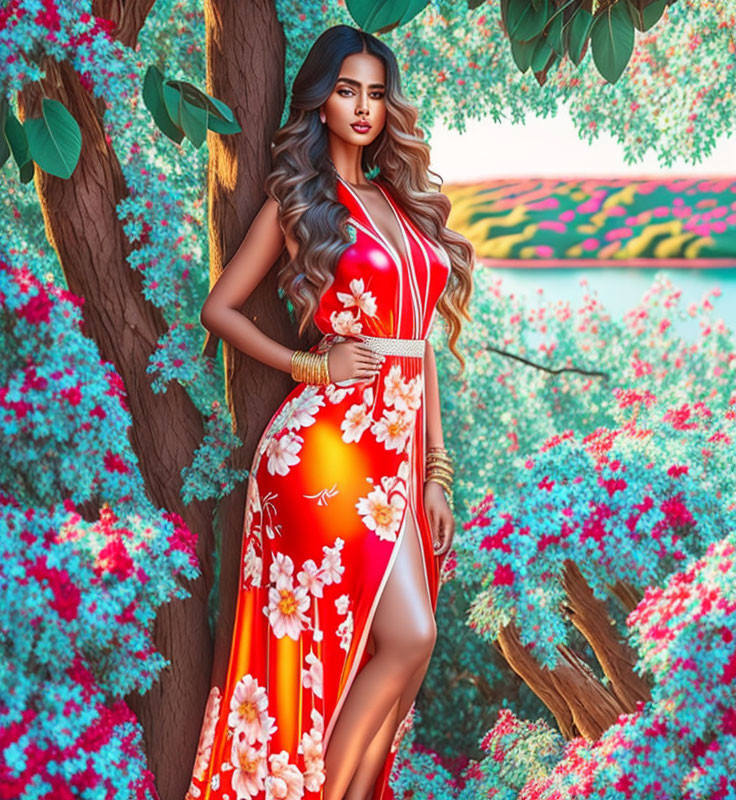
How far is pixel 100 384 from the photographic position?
2896 millimetres

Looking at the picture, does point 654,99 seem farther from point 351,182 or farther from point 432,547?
point 432,547

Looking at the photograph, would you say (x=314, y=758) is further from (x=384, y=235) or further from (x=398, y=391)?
(x=384, y=235)

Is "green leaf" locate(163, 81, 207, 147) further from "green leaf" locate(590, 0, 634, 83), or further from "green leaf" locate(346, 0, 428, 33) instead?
"green leaf" locate(590, 0, 634, 83)

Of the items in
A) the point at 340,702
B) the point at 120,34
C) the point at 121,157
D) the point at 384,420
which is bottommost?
the point at 340,702

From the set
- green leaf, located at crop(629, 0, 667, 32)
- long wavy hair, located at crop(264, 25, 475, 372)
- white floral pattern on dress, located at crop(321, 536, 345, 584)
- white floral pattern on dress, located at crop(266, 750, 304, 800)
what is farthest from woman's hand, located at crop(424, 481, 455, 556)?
green leaf, located at crop(629, 0, 667, 32)

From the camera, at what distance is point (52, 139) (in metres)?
2.72

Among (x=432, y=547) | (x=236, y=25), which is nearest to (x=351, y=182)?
(x=236, y=25)

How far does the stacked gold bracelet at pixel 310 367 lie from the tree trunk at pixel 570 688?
1153mm

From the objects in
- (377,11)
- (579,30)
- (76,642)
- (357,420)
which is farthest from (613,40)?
(76,642)

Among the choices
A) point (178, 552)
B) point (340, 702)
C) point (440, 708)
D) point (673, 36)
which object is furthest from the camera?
point (440, 708)

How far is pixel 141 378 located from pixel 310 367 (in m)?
0.57

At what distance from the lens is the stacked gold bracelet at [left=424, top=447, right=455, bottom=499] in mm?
2945

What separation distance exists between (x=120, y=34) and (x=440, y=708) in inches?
95.9

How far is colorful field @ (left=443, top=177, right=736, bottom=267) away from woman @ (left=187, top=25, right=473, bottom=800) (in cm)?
72
